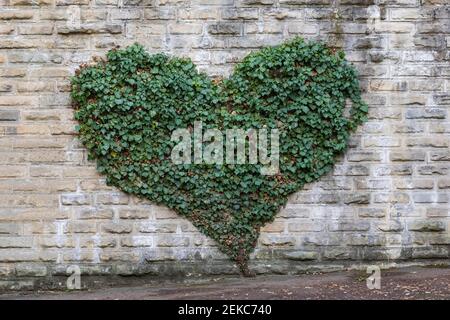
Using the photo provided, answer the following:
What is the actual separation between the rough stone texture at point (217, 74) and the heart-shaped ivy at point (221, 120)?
0.13 meters

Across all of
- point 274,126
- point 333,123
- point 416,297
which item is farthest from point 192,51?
point 416,297

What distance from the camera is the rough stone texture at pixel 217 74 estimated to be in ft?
22.5

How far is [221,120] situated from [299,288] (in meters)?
1.81

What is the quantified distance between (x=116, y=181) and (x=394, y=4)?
10.8 ft

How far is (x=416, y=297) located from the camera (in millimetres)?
5910

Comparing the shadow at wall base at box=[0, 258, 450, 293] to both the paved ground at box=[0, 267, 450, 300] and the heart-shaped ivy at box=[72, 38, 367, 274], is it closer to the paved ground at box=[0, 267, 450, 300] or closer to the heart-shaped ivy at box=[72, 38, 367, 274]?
the paved ground at box=[0, 267, 450, 300]

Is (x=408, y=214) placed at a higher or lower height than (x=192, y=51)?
lower

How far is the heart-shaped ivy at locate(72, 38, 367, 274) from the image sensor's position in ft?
22.4

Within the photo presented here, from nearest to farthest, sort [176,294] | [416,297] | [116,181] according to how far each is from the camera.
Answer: [416,297] < [176,294] < [116,181]

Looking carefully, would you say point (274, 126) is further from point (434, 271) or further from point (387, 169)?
point (434, 271)

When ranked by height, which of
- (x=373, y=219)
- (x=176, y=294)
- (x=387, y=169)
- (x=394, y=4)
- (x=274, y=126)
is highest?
(x=394, y=4)

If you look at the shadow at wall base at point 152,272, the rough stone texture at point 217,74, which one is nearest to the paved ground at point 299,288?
the shadow at wall base at point 152,272

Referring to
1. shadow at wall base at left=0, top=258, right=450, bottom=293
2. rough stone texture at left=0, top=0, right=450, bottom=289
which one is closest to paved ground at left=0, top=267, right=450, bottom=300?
shadow at wall base at left=0, top=258, right=450, bottom=293

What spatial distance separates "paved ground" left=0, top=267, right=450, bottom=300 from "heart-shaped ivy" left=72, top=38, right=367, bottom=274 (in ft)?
1.52
